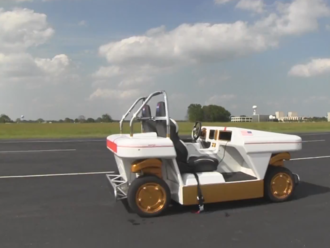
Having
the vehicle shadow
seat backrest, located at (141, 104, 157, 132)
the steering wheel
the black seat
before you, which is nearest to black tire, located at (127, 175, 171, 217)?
the vehicle shadow

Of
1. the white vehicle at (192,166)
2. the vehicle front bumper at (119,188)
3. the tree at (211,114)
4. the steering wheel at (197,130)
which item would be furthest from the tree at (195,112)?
the vehicle front bumper at (119,188)

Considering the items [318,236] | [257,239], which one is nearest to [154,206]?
[257,239]

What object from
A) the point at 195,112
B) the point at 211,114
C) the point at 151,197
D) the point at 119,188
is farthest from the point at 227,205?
the point at 211,114

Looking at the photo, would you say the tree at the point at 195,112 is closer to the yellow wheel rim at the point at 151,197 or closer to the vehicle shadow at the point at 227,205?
the vehicle shadow at the point at 227,205

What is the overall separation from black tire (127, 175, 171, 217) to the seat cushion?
0.53 meters

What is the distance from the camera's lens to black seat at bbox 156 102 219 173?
6.05 meters

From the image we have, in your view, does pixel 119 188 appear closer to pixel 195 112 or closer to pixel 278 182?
pixel 278 182

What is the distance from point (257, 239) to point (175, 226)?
113cm

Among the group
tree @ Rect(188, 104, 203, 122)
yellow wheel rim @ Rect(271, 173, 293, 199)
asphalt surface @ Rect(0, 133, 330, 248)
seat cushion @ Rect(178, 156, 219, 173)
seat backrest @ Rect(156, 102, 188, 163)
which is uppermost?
tree @ Rect(188, 104, 203, 122)

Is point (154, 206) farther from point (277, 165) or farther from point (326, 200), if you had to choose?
point (326, 200)

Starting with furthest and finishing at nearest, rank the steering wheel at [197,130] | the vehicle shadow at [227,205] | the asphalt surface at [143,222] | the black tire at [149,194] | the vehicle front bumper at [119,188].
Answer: the steering wheel at [197,130] < the vehicle shadow at [227,205] < the vehicle front bumper at [119,188] < the black tire at [149,194] < the asphalt surface at [143,222]

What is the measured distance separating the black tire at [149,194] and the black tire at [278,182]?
179 cm

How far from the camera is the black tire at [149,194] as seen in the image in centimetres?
555

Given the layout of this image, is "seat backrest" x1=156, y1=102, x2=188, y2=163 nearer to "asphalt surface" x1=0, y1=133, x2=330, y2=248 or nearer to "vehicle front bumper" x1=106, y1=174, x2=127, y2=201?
"asphalt surface" x1=0, y1=133, x2=330, y2=248
